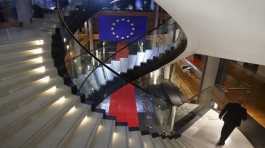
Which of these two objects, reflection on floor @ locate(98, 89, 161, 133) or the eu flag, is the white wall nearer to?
reflection on floor @ locate(98, 89, 161, 133)

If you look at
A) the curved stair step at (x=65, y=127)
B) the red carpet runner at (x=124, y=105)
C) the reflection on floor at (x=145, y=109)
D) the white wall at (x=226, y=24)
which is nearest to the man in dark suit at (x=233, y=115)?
the white wall at (x=226, y=24)

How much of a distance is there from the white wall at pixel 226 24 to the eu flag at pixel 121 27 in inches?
162

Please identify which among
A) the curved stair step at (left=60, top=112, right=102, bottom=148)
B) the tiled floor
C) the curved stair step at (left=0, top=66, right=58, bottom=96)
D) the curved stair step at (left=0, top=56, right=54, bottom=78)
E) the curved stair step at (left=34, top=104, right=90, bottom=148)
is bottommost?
the curved stair step at (left=60, top=112, right=102, bottom=148)

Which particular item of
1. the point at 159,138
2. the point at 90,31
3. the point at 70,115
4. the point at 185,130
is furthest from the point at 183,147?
the point at 90,31

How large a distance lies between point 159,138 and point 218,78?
5.01m

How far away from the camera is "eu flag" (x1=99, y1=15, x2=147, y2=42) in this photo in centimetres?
860

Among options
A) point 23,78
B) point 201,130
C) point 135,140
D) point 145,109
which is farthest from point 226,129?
point 23,78

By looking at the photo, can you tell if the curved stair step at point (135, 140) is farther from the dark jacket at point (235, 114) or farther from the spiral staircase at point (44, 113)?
the dark jacket at point (235, 114)

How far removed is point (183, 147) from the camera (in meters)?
5.10

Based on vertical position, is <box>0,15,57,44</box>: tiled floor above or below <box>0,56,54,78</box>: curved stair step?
above

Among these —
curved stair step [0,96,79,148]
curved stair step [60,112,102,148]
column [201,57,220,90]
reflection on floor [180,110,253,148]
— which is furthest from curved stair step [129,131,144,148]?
column [201,57,220,90]

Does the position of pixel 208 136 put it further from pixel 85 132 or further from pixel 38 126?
pixel 38 126

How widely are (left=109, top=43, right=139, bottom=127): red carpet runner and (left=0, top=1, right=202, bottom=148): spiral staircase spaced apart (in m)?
2.84

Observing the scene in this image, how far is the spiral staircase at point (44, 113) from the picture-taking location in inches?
121
